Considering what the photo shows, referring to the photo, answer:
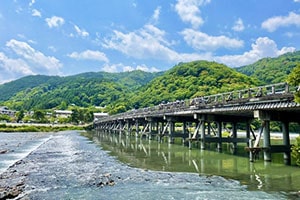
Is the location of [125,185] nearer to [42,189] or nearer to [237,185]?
[42,189]

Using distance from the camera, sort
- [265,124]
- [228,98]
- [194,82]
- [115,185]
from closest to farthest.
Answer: [115,185]
[265,124]
[228,98]
[194,82]

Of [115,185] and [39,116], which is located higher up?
[39,116]

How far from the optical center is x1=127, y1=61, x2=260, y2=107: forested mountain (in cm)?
12575

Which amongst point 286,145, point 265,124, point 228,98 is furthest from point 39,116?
point 286,145

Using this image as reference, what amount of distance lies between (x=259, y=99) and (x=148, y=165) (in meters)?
9.53

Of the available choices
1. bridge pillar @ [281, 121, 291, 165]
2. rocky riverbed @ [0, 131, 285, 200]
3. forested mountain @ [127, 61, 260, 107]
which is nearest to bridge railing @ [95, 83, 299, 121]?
bridge pillar @ [281, 121, 291, 165]

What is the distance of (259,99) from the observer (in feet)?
73.2

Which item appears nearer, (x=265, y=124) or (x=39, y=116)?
(x=265, y=124)

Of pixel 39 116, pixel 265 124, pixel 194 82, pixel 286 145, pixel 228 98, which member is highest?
pixel 194 82

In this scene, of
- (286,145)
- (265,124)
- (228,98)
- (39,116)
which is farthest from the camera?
(39,116)

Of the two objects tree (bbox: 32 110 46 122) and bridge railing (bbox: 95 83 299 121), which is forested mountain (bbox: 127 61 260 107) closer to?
tree (bbox: 32 110 46 122)

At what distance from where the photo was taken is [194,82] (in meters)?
A: 143

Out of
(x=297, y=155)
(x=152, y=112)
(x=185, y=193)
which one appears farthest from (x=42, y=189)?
(x=152, y=112)

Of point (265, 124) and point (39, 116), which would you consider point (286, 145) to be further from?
point (39, 116)
